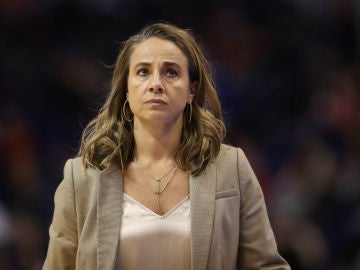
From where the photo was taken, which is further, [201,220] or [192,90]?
[192,90]

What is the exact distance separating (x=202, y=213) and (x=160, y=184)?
19cm

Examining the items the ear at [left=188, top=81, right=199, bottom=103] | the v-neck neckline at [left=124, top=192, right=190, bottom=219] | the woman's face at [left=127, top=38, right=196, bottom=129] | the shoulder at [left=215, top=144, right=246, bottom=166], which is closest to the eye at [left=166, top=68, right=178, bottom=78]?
the woman's face at [left=127, top=38, right=196, bottom=129]

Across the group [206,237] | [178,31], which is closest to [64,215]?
[206,237]

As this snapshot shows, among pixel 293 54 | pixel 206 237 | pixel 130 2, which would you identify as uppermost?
pixel 130 2

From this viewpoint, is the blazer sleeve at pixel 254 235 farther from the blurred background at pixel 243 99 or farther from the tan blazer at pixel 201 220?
the blurred background at pixel 243 99

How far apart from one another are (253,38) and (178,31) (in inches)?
108

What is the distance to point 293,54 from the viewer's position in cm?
496

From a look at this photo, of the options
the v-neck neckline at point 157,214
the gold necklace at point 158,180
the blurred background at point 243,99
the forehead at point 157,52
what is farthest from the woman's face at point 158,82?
the blurred background at point 243,99

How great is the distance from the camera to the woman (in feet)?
7.18

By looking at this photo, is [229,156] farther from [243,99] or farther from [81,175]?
[243,99]

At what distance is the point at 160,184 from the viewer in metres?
2.31

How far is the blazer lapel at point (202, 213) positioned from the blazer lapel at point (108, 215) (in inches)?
9.0

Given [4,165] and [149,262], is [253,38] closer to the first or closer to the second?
[4,165]

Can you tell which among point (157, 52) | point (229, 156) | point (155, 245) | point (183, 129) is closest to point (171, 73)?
point (157, 52)
